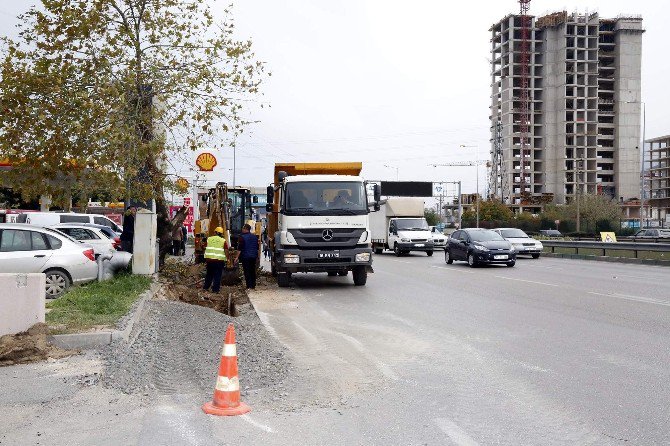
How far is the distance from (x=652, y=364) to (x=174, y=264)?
15857 millimetres

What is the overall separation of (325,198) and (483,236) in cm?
1176

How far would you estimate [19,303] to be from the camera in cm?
874

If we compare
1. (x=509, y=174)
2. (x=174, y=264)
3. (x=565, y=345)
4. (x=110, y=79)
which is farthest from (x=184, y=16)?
(x=509, y=174)

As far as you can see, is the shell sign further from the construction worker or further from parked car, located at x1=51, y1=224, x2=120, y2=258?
the construction worker

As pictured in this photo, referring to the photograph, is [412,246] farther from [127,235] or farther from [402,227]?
[127,235]

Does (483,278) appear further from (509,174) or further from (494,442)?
(509,174)

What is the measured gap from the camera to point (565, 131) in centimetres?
12688

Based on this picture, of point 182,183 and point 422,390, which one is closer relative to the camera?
point 422,390

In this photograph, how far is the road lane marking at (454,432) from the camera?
201 inches

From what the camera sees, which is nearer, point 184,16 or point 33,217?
point 184,16

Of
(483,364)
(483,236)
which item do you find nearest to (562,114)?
(483,236)

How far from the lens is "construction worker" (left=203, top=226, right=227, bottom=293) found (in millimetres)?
16031

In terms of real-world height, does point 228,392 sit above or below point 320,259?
below

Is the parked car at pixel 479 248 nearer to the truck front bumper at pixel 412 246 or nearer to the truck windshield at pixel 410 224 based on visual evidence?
the truck front bumper at pixel 412 246
